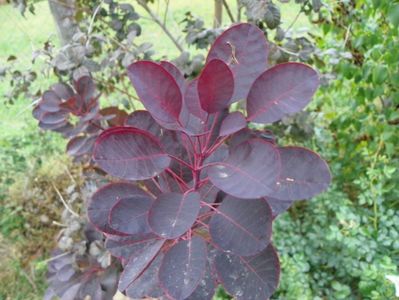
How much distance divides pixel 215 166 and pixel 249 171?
79 mm

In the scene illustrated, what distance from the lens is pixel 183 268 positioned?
28.1 inches

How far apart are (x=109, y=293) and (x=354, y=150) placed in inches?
48.3

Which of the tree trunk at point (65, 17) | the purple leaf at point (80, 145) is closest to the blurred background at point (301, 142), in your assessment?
the tree trunk at point (65, 17)

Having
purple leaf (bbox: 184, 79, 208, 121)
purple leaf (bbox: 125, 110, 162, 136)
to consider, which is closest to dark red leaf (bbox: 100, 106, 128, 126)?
purple leaf (bbox: 125, 110, 162, 136)

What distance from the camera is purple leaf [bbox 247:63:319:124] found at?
2.14ft

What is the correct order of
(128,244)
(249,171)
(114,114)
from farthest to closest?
(114,114)
(128,244)
(249,171)

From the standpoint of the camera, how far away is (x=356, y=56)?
1.66m

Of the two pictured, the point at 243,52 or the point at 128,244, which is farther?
the point at 128,244

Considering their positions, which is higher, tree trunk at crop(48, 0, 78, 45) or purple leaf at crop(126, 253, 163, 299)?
tree trunk at crop(48, 0, 78, 45)

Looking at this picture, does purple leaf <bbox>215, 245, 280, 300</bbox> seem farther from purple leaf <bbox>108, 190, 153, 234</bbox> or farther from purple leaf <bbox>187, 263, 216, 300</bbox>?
purple leaf <bbox>108, 190, 153, 234</bbox>

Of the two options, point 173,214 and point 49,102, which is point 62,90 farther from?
point 173,214

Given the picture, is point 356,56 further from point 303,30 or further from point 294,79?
point 294,79

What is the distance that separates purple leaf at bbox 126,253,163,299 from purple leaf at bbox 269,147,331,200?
1.07 feet

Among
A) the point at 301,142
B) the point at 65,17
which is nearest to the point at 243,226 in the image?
the point at 301,142
